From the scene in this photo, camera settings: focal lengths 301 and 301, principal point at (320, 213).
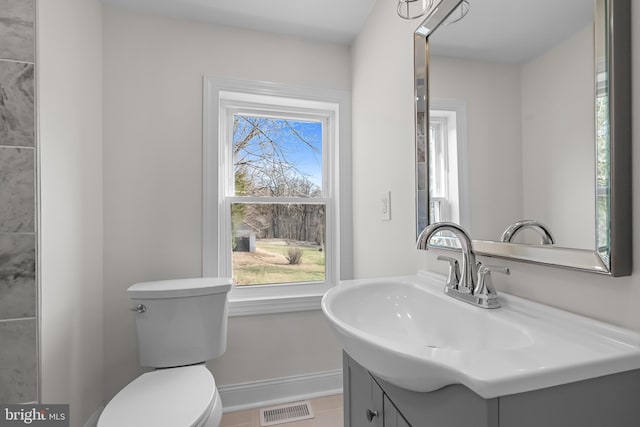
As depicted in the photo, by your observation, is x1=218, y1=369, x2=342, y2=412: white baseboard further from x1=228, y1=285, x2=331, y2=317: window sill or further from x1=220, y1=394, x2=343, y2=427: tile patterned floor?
x1=228, y1=285, x2=331, y2=317: window sill

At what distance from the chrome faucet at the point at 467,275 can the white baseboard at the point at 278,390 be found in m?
1.26

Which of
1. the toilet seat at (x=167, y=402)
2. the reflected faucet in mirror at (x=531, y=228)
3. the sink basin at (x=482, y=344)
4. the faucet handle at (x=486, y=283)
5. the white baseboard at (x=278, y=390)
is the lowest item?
the white baseboard at (x=278, y=390)

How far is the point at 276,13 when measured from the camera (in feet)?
5.49

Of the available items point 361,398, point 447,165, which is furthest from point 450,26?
point 361,398

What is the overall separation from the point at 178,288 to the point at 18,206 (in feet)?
2.17

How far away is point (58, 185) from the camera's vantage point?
1.23 m

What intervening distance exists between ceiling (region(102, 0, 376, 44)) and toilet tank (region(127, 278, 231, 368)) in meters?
1.47

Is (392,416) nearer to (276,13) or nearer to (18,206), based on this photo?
(18,206)

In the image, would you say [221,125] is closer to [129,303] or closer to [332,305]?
[129,303]

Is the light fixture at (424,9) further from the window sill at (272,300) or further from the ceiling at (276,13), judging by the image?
the window sill at (272,300)

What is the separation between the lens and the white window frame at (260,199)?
173 cm

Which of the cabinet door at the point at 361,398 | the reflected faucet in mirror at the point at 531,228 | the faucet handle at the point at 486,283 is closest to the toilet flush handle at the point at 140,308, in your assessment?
the cabinet door at the point at 361,398

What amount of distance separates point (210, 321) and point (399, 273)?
95cm

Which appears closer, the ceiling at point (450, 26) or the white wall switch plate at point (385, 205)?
the ceiling at point (450, 26)
